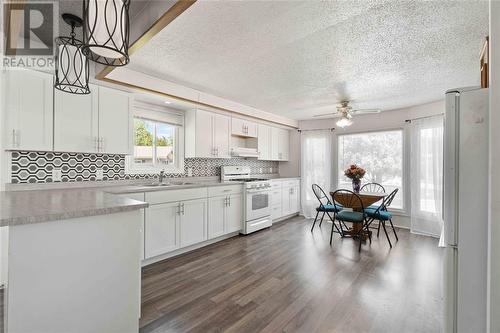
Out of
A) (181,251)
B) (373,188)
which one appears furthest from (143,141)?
(373,188)

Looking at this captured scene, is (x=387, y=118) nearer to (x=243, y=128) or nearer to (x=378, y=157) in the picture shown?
(x=378, y=157)

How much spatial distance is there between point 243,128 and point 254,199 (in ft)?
4.74

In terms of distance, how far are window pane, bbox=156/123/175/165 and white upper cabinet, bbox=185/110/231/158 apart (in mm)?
255

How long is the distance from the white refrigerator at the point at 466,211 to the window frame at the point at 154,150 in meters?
3.18

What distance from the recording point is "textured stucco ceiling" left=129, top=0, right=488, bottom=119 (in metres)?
1.70

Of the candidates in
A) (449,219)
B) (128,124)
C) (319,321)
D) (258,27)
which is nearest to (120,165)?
(128,124)

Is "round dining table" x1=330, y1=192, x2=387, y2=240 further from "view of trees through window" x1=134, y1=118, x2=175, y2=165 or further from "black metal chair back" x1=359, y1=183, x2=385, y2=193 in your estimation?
"view of trees through window" x1=134, y1=118, x2=175, y2=165

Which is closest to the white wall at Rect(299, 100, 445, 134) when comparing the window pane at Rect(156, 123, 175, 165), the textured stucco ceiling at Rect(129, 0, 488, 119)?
the textured stucco ceiling at Rect(129, 0, 488, 119)

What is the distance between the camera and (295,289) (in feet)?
7.49

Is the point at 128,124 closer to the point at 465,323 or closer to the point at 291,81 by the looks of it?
the point at 291,81

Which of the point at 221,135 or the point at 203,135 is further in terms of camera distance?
the point at 221,135

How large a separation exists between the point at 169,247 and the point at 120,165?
129cm

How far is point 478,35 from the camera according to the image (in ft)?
6.47

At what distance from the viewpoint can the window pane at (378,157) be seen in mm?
4719
